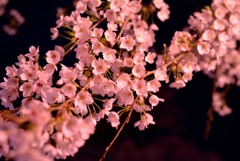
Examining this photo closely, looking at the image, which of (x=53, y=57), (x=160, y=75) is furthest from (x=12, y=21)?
(x=160, y=75)

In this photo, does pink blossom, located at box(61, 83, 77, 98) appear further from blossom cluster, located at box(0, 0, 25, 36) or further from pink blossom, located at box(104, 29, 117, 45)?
blossom cluster, located at box(0, 0, 25, 36)

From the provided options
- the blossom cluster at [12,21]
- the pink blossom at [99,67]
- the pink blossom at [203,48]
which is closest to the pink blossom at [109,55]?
the pink blossom at [99,67]

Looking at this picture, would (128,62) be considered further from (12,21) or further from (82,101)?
(12,21)

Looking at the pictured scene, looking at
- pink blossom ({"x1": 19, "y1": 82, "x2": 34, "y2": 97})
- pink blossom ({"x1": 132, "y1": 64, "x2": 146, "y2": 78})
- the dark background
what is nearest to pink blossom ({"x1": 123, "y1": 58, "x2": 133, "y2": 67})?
pink blossom ({"x1": 132, "y1": 64, "x2": 146, "y2": 78})

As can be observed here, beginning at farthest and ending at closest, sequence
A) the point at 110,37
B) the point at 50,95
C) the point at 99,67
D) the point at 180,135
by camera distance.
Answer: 1. the point at 180,135
2. the point at 110,37
3. the point at 99,67
4. the point at 50,95

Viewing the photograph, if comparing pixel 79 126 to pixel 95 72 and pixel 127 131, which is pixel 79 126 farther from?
pixel 127 131

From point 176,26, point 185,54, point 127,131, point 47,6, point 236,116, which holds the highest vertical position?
point 47,6

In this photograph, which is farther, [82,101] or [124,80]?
[124,80]

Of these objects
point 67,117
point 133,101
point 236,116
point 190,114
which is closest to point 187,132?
point 190,114

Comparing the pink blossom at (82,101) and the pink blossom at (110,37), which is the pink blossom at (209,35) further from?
the pink blossom at (82,101)

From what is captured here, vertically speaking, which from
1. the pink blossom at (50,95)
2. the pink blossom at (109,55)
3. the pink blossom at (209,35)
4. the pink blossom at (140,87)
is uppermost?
the pink blossom at (50,95)

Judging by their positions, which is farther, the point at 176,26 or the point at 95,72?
the point at 176,26
